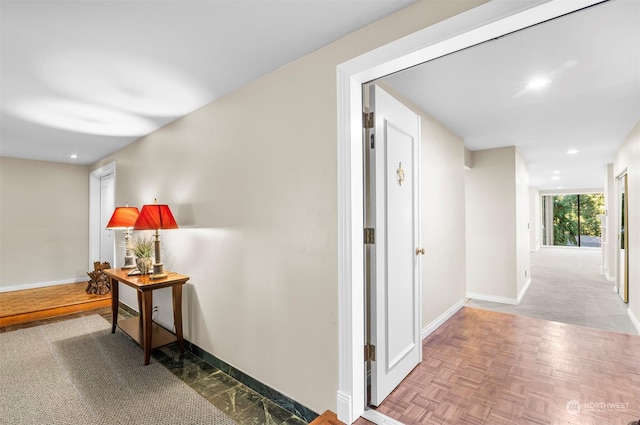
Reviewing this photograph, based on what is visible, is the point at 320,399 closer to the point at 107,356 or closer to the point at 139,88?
the point at 107,356

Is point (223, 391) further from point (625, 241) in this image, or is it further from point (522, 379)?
point (625, 241)

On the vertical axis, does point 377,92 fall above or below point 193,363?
above

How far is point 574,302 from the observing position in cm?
459

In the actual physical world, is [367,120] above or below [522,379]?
above

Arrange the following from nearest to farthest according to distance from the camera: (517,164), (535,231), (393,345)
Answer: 1. (393,345)
2. (517,164)
3. (535,231)

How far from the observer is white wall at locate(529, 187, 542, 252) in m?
11.1

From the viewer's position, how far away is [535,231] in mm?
12031

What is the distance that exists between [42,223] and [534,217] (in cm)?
1480

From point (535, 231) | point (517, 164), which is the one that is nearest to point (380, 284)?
point (517, 164)

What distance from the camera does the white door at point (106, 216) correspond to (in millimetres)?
5535

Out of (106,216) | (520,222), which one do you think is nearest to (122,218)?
(106,216)

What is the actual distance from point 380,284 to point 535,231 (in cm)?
1304

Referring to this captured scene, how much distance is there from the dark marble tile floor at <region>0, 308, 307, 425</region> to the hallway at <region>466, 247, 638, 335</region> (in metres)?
3.41

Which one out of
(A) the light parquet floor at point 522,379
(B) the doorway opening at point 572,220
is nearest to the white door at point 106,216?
(A) the light parquet floor at point 522,379
